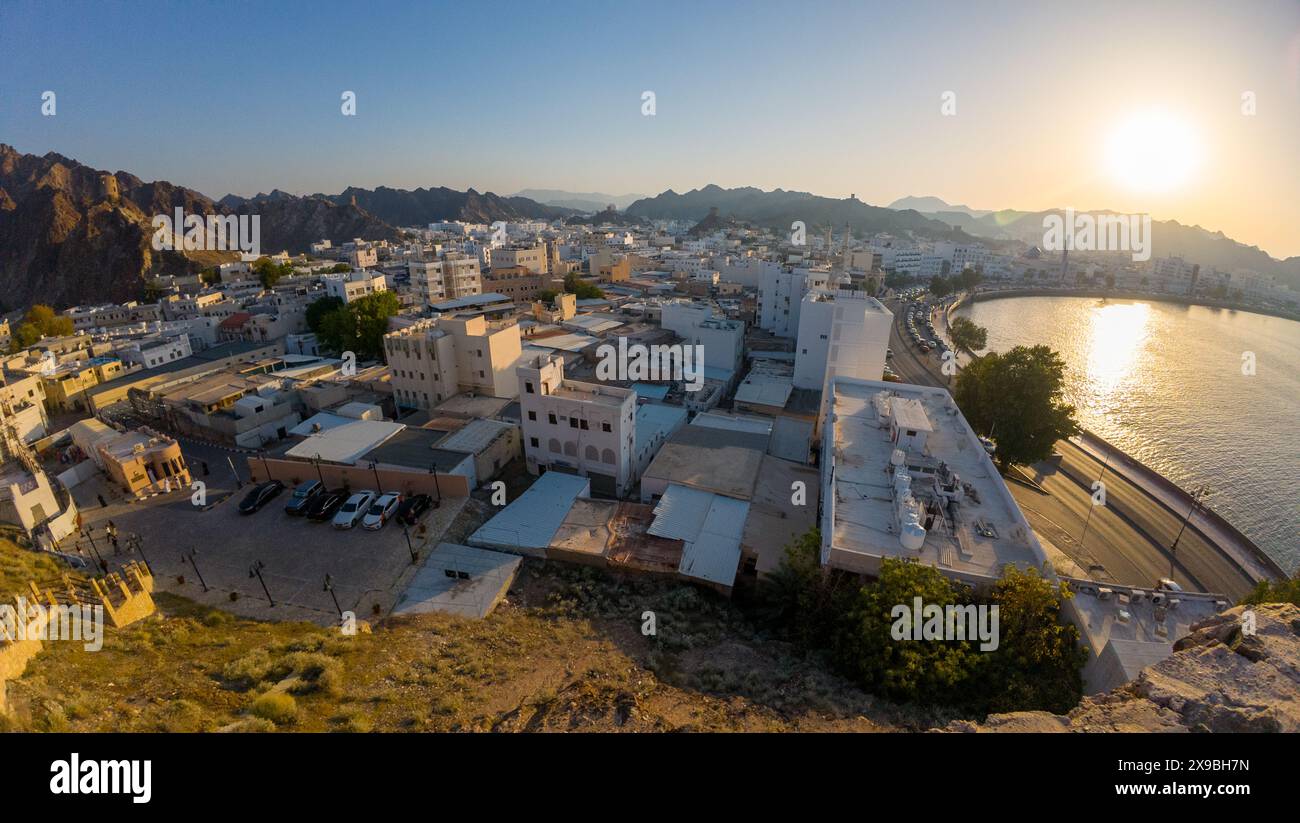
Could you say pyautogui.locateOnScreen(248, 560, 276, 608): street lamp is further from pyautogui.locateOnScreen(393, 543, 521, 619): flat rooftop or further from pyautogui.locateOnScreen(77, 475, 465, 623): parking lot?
pyautogui.locateOnScreen(393, 543, 521, 619): flat rooftop

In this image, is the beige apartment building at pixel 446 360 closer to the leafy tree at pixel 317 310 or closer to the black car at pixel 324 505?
the black car at pixel 324 505

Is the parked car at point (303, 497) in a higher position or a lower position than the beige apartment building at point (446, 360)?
lower

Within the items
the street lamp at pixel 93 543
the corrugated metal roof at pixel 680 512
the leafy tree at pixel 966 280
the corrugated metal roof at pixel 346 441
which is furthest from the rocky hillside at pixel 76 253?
the leafy tree at pixel 966 280

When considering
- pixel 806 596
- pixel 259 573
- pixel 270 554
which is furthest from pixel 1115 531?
pixel 270 554

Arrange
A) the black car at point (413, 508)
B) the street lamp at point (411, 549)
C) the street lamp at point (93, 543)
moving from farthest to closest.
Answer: the black car at point (413, 508)
the street lamp at point (411, 549)
the street lamp at point (93, 543)

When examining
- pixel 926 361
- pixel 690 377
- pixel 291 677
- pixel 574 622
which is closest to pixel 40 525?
pixel 291 677

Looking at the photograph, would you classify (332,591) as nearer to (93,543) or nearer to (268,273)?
(93,543)

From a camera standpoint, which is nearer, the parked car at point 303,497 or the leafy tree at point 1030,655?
the leafy tree at point 1030,655

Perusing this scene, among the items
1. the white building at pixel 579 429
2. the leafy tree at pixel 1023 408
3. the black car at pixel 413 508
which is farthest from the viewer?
the leafy tree at pixel 1023 408
